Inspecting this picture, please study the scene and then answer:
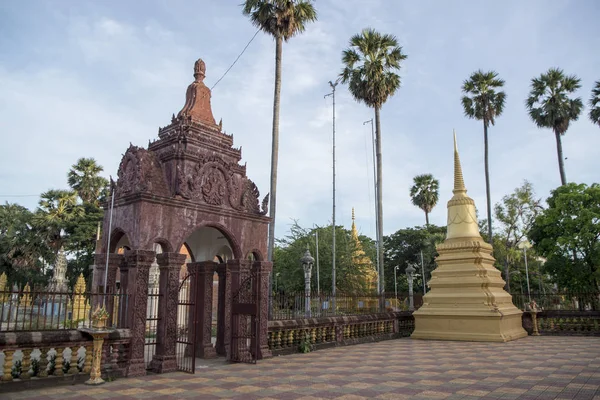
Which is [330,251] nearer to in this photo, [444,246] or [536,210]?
[444,246]

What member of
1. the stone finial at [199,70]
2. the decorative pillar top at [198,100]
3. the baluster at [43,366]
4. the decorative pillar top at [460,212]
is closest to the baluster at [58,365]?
the baluster at [43,366]

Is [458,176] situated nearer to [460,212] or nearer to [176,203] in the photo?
[460,212]

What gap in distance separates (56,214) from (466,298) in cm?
3260

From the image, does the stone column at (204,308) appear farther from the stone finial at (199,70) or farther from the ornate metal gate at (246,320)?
the stone finial at (199,70)

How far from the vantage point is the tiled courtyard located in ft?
23.4

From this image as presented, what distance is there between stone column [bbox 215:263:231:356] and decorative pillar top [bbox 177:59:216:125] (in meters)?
3.92

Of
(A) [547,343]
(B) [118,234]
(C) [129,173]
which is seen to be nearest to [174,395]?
(B) [118,234]

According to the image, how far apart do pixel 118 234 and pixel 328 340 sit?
284 inches

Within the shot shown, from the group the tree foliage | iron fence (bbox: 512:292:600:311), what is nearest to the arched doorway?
iron fence (bbox: 512:292:600:311)

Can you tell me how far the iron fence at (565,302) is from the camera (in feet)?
61.8

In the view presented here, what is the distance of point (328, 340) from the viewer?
1405 cm

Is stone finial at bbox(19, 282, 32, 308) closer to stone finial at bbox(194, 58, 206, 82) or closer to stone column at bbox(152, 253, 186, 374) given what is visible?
stone column at bbox(152, 253, 186, 374)

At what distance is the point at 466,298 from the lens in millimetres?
16844

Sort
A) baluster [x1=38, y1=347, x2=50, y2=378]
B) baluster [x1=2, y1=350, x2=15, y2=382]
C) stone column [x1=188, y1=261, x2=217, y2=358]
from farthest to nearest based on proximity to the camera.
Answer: stone column [x1=188, y1=261, x2=217, y2=358]
baluster [x1=38, y1=347, x2=50, y2=378]
baluster [x1=2, y1=350, x2=15, y2=382]
